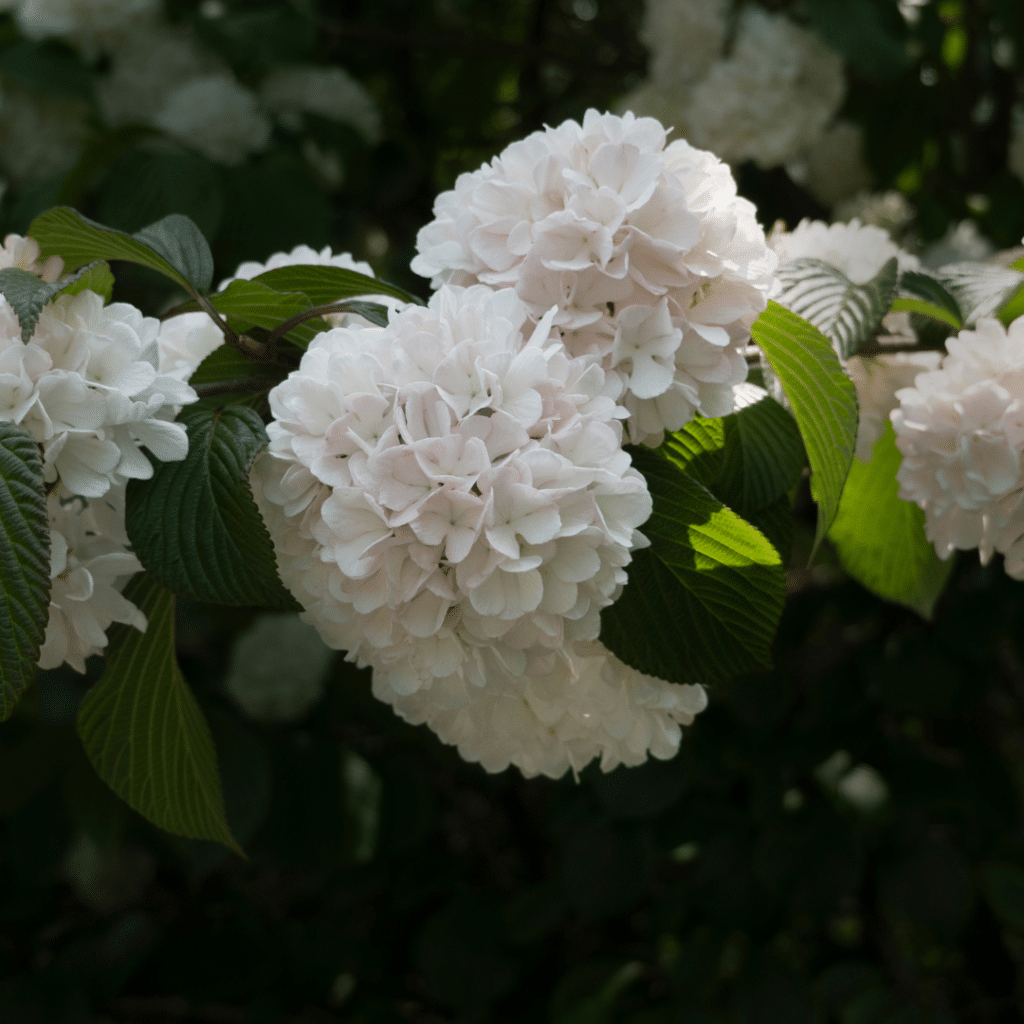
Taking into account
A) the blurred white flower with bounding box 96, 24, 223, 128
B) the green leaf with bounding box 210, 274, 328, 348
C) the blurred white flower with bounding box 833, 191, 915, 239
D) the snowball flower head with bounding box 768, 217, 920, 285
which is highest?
the snowball flower head with bounding box 768, 217, 920, 285

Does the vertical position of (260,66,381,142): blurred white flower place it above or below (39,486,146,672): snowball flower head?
below

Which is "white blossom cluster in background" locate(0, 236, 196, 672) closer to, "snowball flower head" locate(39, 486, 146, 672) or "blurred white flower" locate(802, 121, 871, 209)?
"snowball flower head" locate(39, 486, 146, 672)

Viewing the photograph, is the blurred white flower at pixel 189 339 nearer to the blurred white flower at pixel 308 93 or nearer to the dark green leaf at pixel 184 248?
the dark green leaf at pixel 184 248

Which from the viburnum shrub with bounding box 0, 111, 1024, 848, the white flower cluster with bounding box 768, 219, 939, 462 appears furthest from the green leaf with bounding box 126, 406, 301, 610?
the white flower cluster with bounding box 768, 219, 939, 462

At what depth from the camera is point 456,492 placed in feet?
1.20

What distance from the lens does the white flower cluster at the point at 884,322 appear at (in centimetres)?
60

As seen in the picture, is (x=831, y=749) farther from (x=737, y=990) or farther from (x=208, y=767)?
(x=208, y=767)

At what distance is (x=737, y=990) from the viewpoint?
129cm

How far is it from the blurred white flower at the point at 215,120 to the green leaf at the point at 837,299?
864mm

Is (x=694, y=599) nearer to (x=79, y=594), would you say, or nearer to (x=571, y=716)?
(x=571, y=716)

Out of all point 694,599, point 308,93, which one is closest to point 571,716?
point 694,599

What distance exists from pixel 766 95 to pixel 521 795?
1.09 metres

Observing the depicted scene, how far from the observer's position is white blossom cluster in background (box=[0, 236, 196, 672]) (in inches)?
15.6

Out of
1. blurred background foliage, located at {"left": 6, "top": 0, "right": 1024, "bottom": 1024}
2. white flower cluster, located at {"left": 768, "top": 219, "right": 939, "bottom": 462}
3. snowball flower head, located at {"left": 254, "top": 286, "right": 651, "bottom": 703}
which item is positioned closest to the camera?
snowball flower head, located at {"left": 254, "top": 286, "right": 651, "bottom": 703}
